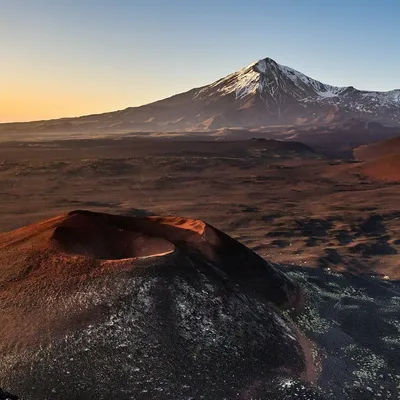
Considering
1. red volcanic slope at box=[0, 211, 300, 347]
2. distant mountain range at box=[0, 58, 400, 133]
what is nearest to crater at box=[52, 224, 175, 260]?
red volcanic slope at box=[0, 211, 300, 347]

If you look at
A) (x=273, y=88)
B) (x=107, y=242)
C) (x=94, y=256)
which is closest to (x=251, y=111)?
(x=273, y=88)

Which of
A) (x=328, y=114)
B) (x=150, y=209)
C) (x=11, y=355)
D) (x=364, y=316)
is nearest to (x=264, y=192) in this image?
(x=150, y=209)

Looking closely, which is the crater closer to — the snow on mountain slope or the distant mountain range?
the distant mountain range

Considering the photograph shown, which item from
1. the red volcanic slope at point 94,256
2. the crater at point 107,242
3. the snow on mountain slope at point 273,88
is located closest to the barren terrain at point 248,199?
the red volcanic slope at point 94,256

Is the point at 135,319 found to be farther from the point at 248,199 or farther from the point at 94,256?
the point at 248,199

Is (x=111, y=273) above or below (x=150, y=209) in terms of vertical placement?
above

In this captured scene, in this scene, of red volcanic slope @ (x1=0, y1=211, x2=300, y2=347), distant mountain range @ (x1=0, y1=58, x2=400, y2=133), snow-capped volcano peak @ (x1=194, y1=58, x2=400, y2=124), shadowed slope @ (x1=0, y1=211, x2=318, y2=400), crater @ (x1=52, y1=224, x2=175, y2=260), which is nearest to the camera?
shadowed slope @ (x1=0, y1=211, x2=318, y2=400)

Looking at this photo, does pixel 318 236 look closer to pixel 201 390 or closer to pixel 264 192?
pixel 264 192

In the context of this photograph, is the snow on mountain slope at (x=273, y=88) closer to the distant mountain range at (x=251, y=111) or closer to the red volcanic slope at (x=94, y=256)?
the distant mountain range at (x=251, y=111)
